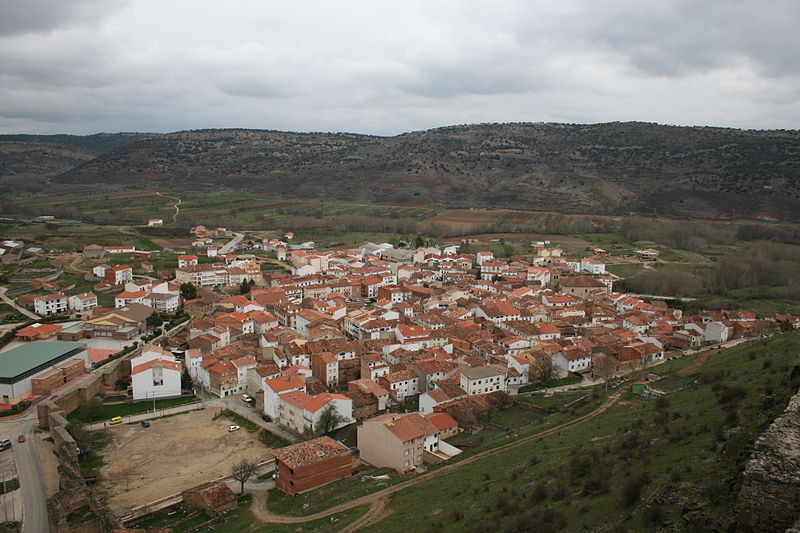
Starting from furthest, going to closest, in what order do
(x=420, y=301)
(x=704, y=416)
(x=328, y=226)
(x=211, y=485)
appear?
(x=328, y=226), (x=420, y=301), (x=211, y=485), (x=704, y=416)

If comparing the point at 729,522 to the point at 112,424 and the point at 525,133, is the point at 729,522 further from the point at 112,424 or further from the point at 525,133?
the point at 525,133

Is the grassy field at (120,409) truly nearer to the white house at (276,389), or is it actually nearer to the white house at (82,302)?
the white house at (276,389)

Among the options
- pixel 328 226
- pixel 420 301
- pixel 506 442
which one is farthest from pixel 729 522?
pixel 328 226

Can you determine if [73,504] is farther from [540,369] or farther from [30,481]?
[540,369]

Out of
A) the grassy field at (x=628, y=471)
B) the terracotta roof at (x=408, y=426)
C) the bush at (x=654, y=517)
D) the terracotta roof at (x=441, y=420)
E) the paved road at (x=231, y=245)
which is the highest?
the bush at (x=654, y=517)

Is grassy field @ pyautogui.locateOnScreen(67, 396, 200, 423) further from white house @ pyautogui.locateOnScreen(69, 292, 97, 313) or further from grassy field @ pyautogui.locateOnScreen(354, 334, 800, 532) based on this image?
white house @ pyautogui.locateOnScreen(69, 292, 97, 313)

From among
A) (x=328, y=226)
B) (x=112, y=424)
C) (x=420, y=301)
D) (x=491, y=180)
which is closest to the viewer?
(x=112, y=424)

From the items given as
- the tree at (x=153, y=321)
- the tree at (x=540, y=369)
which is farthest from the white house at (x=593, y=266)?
the tree at (x=153, y=321)
